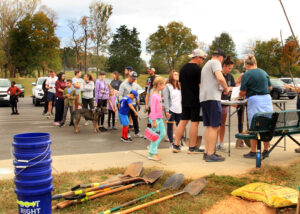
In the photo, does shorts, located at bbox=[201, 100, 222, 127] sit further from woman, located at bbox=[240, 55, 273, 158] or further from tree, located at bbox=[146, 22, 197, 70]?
tree, located at bbox=[146, 22, 197, 70]

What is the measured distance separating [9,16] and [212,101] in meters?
53.1

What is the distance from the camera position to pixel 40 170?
3.38m

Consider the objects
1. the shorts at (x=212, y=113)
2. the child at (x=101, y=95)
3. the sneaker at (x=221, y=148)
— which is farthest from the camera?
the child at (x=101, y=95)

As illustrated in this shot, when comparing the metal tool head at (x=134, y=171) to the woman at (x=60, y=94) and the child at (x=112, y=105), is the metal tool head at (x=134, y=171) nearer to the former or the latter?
the child at (x=112, y=105)

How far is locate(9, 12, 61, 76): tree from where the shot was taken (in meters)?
52.7

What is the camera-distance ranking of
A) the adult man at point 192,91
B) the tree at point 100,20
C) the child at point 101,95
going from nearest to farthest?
the adult man at point 192,91, the child at point 101,95, the tree at point 100,20

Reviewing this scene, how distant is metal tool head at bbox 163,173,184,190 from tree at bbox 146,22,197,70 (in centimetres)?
4789

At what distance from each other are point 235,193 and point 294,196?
704 millimetres

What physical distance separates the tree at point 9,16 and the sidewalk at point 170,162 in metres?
50.0

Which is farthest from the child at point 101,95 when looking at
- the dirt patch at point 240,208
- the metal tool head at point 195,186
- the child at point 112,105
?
the dirt patch at point 240,208

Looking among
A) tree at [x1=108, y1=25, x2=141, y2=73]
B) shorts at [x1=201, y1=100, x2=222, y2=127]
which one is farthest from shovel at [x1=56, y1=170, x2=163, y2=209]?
tree at [x1=108, y1=25, x2=141, y2=73]

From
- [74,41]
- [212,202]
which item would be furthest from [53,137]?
[74,41]

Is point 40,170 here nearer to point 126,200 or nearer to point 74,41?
point 126,200

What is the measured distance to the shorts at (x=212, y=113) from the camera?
5.89 meters
